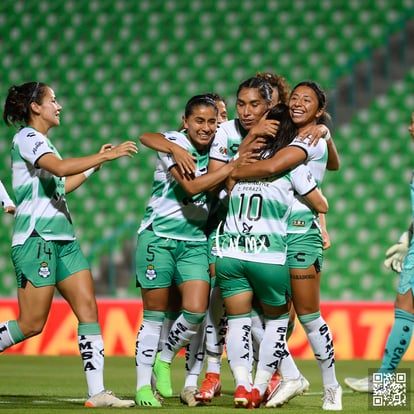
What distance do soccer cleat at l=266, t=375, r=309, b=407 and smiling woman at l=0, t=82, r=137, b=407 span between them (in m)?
0.82

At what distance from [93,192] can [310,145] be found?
28.4ft

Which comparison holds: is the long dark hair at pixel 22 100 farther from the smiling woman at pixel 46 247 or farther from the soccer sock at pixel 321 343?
the soccer sock at pixel 321 343

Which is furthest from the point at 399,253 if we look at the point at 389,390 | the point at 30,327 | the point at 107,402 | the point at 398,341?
the point at 30,327

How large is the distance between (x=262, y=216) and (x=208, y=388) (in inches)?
47.0

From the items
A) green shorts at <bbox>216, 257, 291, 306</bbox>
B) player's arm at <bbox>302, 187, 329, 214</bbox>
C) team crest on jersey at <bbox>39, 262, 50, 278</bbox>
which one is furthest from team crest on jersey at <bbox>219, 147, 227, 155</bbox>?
team crest on jersey at <bbox>39, 262, 50, 278</bbox>

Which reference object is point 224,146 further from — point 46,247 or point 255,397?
point 255,397

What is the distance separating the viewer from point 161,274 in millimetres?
5766

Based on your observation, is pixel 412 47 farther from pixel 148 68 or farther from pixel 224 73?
pixel 148 68

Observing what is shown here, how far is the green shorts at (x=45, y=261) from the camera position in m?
5.52

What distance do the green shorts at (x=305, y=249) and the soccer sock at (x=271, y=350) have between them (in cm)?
30

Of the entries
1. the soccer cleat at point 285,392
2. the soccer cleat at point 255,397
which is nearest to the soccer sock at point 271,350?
the soccer cleat at point 255,397

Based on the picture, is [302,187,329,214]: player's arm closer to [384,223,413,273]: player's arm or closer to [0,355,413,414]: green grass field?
[0,355,413,414]: green grass field

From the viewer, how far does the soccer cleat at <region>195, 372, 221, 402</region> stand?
5.74 meters

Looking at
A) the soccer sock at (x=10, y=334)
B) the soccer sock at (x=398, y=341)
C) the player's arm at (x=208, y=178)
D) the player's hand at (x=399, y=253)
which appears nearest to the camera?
the player's arm at (x=208, y=178)
